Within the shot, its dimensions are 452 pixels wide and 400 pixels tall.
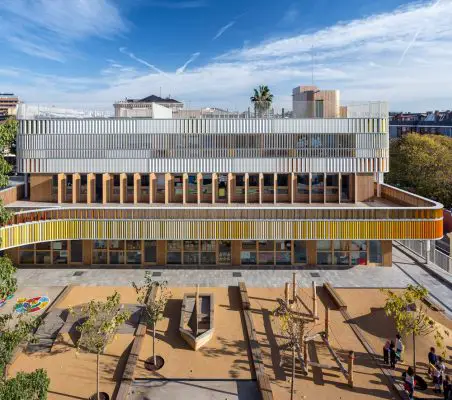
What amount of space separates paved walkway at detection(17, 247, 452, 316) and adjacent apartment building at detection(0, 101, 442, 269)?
46.0 inches

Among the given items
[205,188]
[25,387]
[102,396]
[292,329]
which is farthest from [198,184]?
[25,387]

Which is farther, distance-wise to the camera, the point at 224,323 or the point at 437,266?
the point at 437,266

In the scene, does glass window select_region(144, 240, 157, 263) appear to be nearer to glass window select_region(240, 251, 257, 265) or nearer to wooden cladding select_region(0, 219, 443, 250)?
wooden cladding select_region(0, 219, 443, 250)

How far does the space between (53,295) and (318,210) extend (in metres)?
18.6

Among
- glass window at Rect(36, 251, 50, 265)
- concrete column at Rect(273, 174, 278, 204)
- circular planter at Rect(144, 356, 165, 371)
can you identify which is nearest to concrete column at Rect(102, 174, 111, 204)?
glass window at Rect(36, 251, 50, 265)

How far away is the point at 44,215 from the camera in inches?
1128

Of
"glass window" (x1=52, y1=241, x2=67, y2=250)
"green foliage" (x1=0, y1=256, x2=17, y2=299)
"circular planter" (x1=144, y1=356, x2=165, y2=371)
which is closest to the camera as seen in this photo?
"green foliage" (x1=0, y1=256, x2=17, y2=299)

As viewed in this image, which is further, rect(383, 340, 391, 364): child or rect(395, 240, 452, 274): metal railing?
rect(395, 240, 452, 274): metal railing

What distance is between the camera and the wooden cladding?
1140 inches

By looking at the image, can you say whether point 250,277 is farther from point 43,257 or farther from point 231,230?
point 43,257

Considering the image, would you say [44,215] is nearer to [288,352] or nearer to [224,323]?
[224,323]

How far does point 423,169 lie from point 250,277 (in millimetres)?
36745

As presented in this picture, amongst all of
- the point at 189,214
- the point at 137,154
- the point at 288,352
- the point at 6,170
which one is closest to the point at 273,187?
the point at 189,214

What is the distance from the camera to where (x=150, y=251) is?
31.2 m
